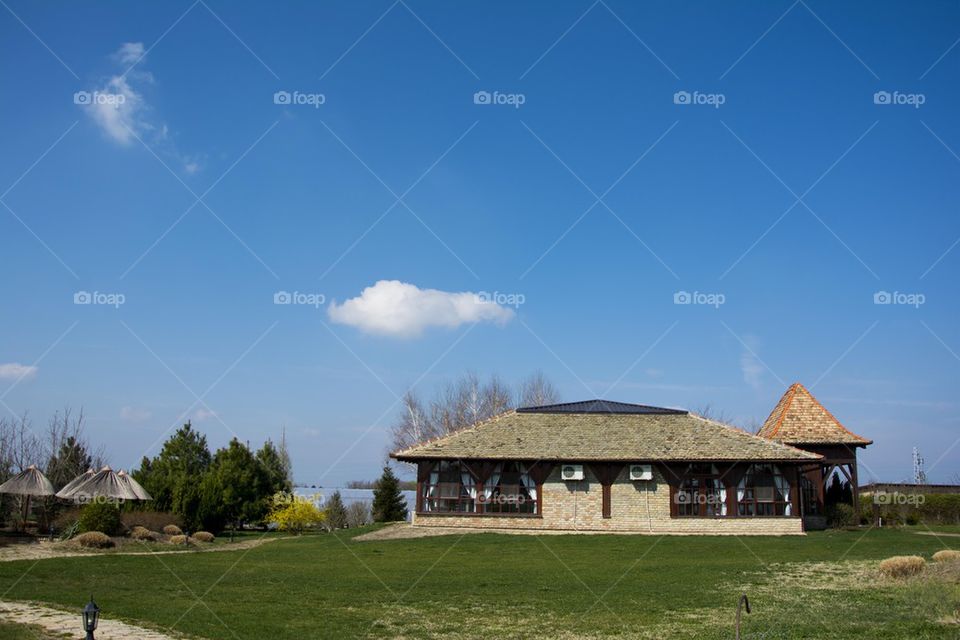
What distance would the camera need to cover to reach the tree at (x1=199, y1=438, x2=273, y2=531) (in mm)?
33812

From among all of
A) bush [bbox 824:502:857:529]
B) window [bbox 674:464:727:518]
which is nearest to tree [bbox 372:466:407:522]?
window [bbox 674:464:727:518]

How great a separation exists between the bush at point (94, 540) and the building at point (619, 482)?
10573mm

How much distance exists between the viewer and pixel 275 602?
13922 millimetres

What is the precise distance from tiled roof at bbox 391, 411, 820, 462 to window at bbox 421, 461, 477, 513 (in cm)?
88

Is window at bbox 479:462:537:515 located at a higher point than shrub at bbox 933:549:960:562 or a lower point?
higher

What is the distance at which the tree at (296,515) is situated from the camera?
37062 mm

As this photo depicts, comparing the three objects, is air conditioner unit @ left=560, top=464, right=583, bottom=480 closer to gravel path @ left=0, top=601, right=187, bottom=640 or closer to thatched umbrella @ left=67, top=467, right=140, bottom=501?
thatched umbrella @ left=67, top=467, right=140, bottom=501

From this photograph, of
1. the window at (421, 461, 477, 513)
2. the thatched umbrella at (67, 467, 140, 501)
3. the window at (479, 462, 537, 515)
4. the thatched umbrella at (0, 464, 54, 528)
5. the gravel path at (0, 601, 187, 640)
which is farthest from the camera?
the window at (421, 461, 477, 513)

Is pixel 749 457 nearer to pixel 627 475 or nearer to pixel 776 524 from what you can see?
pixel 776 524

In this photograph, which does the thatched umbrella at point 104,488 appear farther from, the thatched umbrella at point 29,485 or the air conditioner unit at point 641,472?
the air conditioner unit at point 641,472

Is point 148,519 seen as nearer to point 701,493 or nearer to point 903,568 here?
point 701,493

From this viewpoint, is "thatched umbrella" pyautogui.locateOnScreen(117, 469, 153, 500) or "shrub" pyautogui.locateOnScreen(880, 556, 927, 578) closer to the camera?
"shrub" pyautogui.locateOnScreen(880, 556, 927, 578)

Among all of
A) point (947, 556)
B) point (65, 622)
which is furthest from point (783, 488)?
point (65, 622)

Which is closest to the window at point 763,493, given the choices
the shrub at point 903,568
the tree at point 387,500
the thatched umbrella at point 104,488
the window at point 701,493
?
the window at point 701,493
